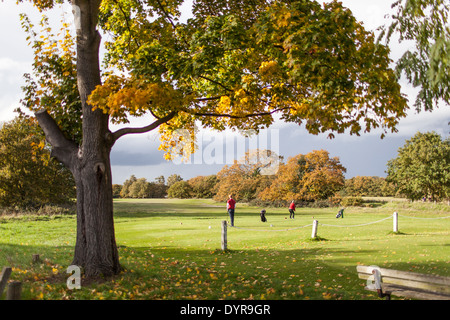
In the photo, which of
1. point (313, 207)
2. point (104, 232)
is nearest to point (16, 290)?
point (104, 232)

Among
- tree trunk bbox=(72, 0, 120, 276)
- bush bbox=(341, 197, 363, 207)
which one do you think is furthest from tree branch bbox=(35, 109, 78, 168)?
bush bbox=(341, 197, 363, 207)

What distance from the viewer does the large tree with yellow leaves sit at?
8250 millimetres

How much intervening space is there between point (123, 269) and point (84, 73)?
5.64 metres

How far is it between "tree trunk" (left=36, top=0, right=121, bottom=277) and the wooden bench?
641cm

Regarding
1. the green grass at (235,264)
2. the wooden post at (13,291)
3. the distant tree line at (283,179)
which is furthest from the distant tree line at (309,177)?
the wooden post at (13,291)

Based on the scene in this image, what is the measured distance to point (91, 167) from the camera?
32.0 ft

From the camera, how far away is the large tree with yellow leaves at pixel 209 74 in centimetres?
825

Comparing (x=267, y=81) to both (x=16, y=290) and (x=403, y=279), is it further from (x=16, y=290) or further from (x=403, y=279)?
(x=16, y=290)

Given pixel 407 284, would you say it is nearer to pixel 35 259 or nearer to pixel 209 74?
pixel 209 74

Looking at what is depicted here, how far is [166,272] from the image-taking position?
10.7m

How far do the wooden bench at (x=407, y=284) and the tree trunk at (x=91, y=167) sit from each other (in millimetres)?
6409

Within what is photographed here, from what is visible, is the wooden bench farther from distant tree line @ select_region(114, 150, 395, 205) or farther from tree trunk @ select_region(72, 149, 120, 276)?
distant tree line @ select_region(114, 150, 395, 205)

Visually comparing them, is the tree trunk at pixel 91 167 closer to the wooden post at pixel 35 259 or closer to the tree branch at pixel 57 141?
the tree branch at pixel 57 141

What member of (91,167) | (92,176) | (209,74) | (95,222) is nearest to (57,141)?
(91,167)
